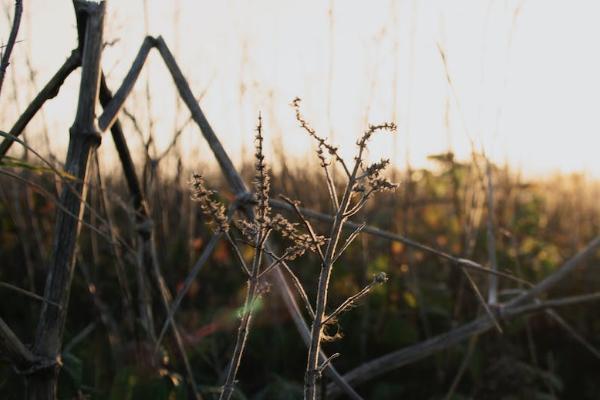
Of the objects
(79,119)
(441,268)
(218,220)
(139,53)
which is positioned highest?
(139,53)

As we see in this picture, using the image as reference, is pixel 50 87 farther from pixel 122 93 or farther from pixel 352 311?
pixel 352 311

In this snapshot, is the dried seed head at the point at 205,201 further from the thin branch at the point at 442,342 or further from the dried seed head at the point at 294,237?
the thin branch at the point at 442,342

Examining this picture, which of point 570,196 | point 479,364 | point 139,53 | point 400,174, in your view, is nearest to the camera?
point 139,53

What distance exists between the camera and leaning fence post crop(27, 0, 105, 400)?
94cm

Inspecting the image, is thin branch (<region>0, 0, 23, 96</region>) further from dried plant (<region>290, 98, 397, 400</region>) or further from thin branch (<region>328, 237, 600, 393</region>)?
thin branch (<region>328, 237, 600, 393</region>)

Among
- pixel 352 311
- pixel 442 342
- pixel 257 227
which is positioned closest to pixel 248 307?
pixel 257 227

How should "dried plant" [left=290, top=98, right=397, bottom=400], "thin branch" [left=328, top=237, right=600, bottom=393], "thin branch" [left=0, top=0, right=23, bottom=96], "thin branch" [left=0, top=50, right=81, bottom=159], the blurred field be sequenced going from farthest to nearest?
the blurred field
"thin branch" [left=328, top=237, right=600, bottom=393]
"thin branch" [left=0, top=50, right=81, bottom=159]
"thin branch" [left=0, top=0, right=23, bottom=96]
"dried plant" [left=290, top=98, right=397, bottom=400]

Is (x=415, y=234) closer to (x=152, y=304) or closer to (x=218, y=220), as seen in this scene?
(x=152, y=304)

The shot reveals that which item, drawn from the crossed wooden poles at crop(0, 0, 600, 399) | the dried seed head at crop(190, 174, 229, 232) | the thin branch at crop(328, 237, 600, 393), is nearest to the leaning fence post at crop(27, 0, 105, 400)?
the crossed wooden poles at crop(0, 0, 600, 399)

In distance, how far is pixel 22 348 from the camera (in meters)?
0.93

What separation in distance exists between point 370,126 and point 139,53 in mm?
574

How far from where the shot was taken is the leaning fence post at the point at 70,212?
0.94 m

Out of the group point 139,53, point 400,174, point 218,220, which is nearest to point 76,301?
point 400,174

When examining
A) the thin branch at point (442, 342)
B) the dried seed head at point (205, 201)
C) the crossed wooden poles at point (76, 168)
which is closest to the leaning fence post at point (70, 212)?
the crossed wooden poles at point (76, 168)
